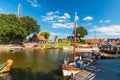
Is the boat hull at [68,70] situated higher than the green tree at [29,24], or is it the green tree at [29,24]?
the green tree at [29,24]

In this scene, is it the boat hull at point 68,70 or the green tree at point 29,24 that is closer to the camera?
the boat hull at point 68,70

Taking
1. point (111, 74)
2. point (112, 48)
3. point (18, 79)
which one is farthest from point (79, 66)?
point (112, 48)

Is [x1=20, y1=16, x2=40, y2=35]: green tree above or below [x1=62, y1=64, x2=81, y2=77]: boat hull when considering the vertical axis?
above

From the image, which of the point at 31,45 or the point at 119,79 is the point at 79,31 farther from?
the point at 119,79

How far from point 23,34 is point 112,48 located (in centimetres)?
4897

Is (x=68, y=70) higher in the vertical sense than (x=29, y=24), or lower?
lower

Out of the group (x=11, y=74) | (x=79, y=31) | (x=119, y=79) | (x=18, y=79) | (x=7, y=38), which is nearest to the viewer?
(x=119, y=79)

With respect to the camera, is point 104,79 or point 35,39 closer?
point 104,79

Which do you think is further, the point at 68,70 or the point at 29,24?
the point at 29,24

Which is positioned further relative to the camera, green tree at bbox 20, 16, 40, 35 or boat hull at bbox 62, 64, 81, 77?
green tree at bbox 20, 16, 40, 35

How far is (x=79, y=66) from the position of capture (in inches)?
1000

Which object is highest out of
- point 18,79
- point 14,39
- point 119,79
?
point 14,39

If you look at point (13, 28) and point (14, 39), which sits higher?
point (13, 28)

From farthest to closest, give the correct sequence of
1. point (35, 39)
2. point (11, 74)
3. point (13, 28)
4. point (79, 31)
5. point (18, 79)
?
point (79, 31)
point (35, 39)
point (13, 28)
point (11, 74)
point (18, 79)
